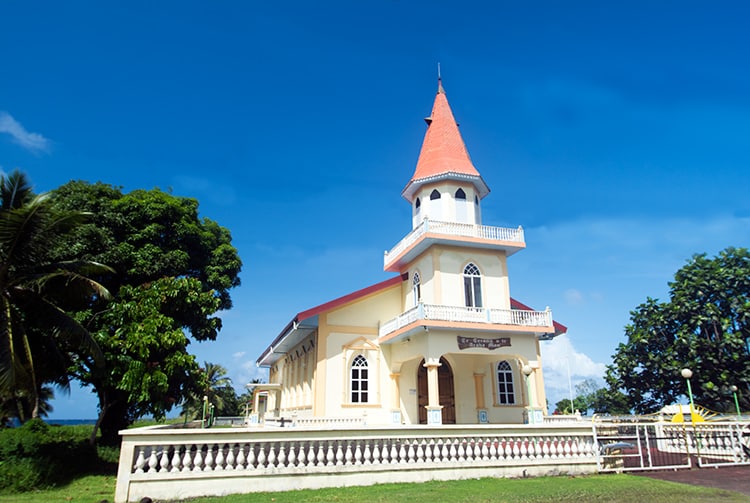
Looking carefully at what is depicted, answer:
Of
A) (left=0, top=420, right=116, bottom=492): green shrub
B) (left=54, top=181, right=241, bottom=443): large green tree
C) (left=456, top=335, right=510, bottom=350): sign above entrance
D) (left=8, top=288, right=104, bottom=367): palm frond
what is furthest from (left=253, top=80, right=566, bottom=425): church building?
(left=0, top=420, right=116, bottom=492): green shrub

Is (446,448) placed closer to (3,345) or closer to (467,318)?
(467,318)

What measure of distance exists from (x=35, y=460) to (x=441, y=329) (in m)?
11.4

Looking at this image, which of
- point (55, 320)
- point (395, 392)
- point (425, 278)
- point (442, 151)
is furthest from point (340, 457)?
point (442, 151)

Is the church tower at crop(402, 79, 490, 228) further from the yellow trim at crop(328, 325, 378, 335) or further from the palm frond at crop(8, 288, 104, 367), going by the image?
the palm frond at crop(8, 288, 104, 367)

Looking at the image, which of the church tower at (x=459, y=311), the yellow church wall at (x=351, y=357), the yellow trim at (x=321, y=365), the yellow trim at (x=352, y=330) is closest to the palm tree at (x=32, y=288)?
the yellow trim at (x=321, y=365)

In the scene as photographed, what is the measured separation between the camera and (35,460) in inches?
389

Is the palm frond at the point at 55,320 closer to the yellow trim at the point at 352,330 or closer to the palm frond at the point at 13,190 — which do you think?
the palm frond at the point at 13,190

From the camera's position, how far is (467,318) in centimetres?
1681

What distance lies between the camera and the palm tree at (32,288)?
9.88m

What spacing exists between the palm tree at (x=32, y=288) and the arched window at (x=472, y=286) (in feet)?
40.5

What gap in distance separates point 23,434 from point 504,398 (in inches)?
618

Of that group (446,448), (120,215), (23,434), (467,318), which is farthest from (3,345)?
(467,318)

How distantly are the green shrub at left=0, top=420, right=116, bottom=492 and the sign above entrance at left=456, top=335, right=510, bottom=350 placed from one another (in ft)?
36.9

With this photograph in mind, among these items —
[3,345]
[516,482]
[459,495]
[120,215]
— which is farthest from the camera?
[120,215]
